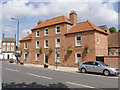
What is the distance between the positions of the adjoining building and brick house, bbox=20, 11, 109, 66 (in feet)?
105

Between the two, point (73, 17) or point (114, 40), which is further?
point (114, 40)

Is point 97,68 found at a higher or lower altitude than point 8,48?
lower

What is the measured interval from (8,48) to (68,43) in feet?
147

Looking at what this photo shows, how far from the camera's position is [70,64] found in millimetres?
21578

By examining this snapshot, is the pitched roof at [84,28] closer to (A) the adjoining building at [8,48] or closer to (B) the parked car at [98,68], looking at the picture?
(B) the parked car at [98,68]

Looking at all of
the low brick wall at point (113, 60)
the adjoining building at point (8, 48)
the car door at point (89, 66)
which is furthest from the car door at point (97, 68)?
the adjoining building at point (8, 48)

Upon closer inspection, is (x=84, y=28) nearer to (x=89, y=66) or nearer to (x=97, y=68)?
(x=89, y=66)

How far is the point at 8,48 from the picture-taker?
2304 inches

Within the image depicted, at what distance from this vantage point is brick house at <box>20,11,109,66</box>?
65.3 ft

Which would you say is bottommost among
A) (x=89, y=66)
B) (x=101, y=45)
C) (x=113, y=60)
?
(x=89, y=66)

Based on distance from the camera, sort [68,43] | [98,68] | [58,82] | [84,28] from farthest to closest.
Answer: [68,43] → [84,28] → [98,68] → [58,82]

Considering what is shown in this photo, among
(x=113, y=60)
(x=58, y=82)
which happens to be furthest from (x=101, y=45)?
(x=58, y=82)

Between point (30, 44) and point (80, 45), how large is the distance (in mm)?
14352

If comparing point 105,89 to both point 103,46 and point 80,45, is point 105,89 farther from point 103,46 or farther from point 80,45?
point 103,46
